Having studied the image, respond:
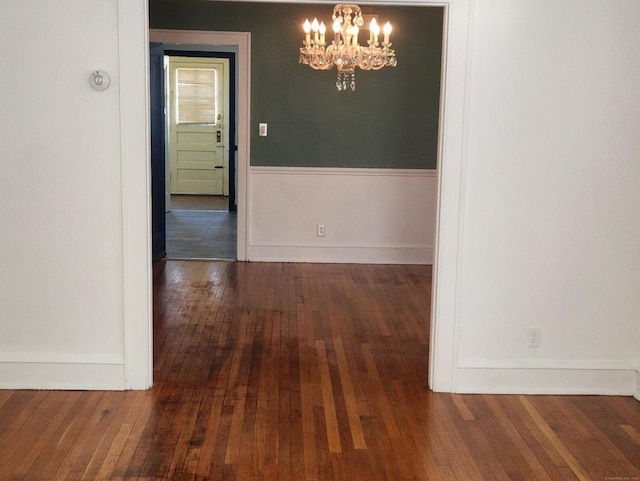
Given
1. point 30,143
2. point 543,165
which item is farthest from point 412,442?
point 30,143

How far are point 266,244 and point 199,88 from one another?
5.33 meters

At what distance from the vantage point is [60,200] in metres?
3.75

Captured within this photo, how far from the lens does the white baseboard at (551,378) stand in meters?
3.96

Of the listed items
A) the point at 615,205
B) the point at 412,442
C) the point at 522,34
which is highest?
the point at 522,34

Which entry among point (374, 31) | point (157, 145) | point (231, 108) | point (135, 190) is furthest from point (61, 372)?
point (231, 108)

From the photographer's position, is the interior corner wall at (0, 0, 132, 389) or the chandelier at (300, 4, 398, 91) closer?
the interior corner wall at (0, 0, 132, 389)

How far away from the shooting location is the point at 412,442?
10.9 feet

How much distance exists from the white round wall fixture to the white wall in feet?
0.08

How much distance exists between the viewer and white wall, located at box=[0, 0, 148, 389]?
3.62m

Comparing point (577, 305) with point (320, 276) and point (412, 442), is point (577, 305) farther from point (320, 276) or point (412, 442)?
point (320, 276)

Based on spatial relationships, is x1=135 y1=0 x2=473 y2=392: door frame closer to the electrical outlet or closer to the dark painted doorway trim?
the electrical outlet

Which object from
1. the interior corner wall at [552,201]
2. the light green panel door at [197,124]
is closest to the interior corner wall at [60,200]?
the interior corner wall at [552,201]

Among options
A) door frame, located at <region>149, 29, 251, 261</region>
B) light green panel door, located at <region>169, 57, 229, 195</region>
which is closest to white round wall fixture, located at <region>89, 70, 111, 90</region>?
door frame, located at <region>149, 29, 251, 261</region>

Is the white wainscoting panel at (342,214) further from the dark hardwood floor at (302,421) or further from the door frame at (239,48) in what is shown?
the dark hardwood floor at (302,421)
